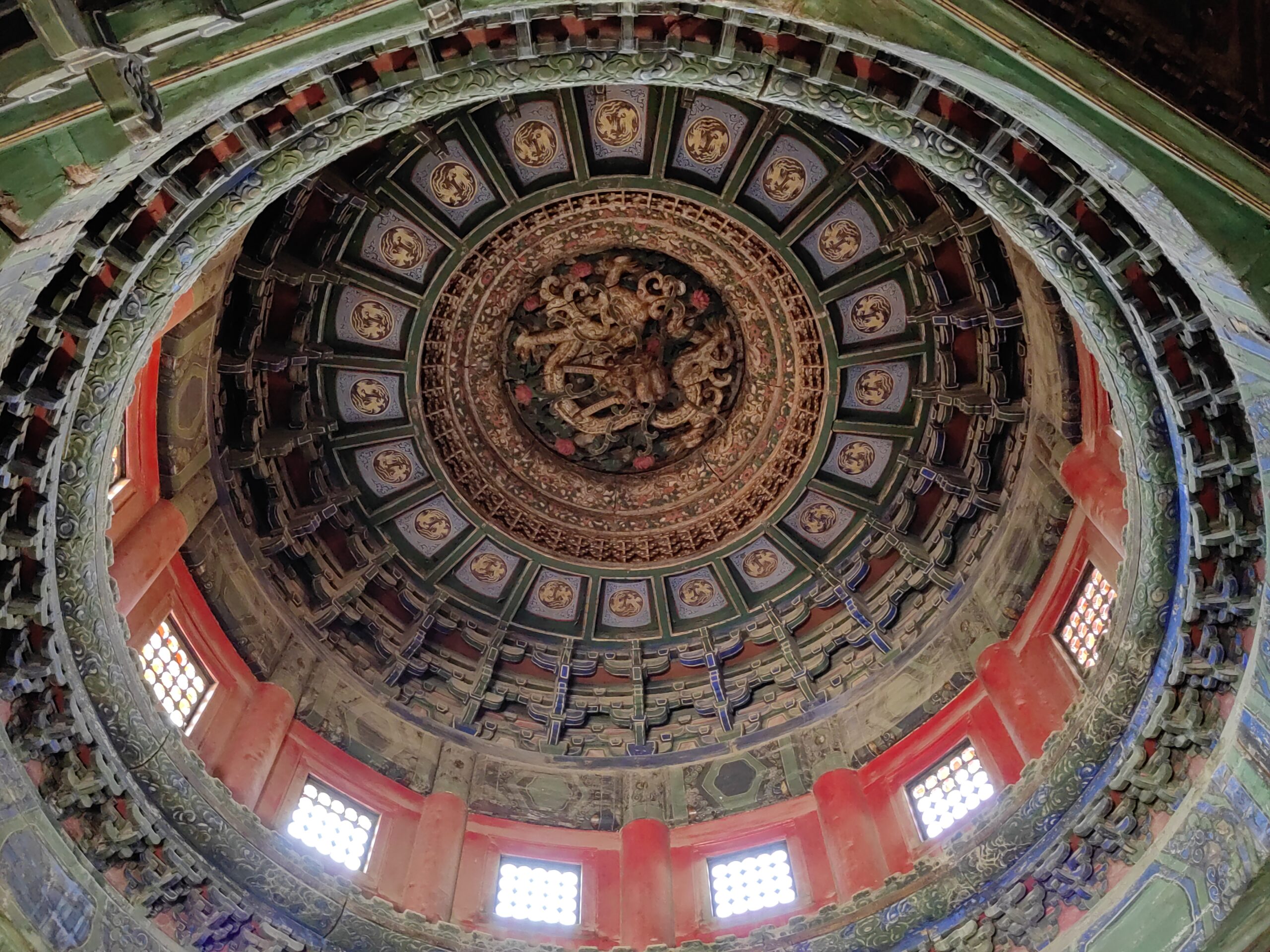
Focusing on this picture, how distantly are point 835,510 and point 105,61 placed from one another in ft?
51.7

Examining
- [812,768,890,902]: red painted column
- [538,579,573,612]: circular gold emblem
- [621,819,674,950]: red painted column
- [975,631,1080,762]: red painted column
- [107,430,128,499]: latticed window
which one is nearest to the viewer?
[107,430,128,499]: latticed window

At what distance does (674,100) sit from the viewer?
17.4m

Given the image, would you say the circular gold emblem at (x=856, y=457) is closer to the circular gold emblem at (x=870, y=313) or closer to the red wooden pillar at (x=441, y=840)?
the circular gold emblem at (x=870, y=313)

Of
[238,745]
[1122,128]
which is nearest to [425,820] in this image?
[238,745]

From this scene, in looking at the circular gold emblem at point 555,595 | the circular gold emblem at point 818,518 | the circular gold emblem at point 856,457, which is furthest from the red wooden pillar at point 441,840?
the circular gold emblem at point 856,457

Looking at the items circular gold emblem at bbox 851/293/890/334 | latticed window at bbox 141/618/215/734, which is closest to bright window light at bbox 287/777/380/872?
latticed window at bbox 141/618/215/734

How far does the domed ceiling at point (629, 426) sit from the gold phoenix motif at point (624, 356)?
6 centimetres

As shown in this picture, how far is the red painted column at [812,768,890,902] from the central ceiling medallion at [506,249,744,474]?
7.54 meters

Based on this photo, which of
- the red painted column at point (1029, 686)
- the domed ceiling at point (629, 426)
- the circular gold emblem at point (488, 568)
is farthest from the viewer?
the circular gold emblem at point (488, 568)

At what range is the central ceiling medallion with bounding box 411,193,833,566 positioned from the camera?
63.8 ft

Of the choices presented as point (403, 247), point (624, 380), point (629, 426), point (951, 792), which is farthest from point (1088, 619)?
point (403, 247)

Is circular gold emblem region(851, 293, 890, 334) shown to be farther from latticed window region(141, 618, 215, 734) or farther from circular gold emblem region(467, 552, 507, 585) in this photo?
latticed window region(141, 618, 215, 734)

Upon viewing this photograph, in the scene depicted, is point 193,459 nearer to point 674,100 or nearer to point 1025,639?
point 674,100

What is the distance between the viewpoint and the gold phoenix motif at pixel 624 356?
792 inches
